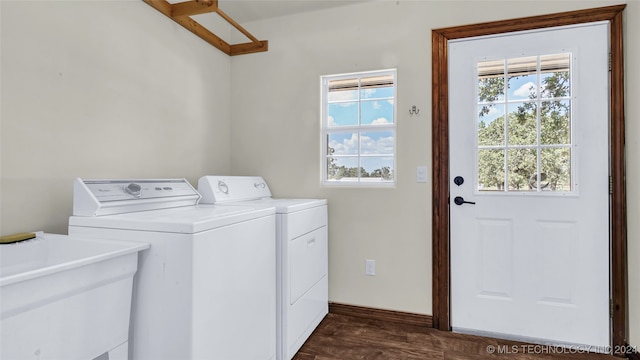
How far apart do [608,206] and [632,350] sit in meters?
0.83

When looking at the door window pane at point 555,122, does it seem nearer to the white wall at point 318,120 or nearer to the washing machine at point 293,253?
the white wall at point 318,120

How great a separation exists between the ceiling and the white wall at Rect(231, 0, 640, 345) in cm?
6

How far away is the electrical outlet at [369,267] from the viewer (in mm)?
2479

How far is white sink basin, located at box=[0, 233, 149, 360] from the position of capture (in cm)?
91

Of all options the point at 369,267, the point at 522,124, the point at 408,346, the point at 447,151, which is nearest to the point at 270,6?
the point at 447,151

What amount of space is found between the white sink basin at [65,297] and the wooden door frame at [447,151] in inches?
72.6

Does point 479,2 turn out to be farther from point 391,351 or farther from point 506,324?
point 391,351

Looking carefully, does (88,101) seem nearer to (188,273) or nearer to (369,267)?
(188,273)

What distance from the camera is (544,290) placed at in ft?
6.95

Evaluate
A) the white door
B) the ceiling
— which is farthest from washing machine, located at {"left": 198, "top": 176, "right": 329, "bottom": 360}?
the ceiling

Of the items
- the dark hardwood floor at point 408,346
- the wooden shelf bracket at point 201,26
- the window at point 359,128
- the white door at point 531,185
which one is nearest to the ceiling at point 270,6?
the wooden shelf bracket at point 201,26

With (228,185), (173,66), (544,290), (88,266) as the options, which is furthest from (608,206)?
(173,66)

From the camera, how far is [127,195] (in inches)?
64.6

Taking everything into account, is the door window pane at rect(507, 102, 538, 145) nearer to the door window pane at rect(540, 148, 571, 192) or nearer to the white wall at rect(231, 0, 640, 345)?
the door window pane at rect(540, 148, 571, 192)
